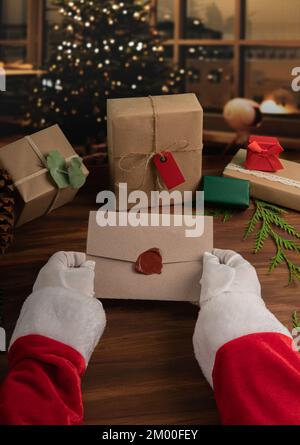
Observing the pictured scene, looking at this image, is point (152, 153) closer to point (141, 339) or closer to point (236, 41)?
point (141, 339)

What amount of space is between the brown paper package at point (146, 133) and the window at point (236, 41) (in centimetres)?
120

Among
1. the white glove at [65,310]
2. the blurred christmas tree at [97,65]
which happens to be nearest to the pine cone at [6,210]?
the white glove at [65,310]

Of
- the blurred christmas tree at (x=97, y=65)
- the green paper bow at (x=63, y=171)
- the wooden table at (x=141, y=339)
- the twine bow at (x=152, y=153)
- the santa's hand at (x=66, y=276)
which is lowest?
the wooden table at (x=141, y=339)

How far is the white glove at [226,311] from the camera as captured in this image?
101 cm

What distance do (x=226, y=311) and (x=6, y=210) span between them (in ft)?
2.07

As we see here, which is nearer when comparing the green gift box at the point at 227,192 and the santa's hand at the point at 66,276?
the santa's hand at the point at 66,276

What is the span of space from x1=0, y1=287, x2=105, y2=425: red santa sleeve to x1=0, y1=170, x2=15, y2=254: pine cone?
0.34m

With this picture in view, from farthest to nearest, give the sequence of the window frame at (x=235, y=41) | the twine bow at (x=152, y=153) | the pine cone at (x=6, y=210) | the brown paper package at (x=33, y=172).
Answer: the window frame at (x=235, y=41) < the twine bow at (x=152, y=153) < the brown paper package at (x=33, y=172) < the pine cone at (x=6, y=210)

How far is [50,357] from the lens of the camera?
3.10 ft

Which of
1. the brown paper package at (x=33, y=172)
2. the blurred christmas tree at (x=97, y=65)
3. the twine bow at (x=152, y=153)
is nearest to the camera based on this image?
the brown paper package at (x=33, y=172)

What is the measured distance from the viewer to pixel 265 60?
280cm

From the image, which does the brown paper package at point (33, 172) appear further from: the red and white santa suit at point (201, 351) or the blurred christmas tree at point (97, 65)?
the blurred christmas tree at point (97, 65)

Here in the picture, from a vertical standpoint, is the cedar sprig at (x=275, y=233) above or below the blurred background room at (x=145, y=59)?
below

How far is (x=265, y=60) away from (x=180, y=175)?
136 centimetres
